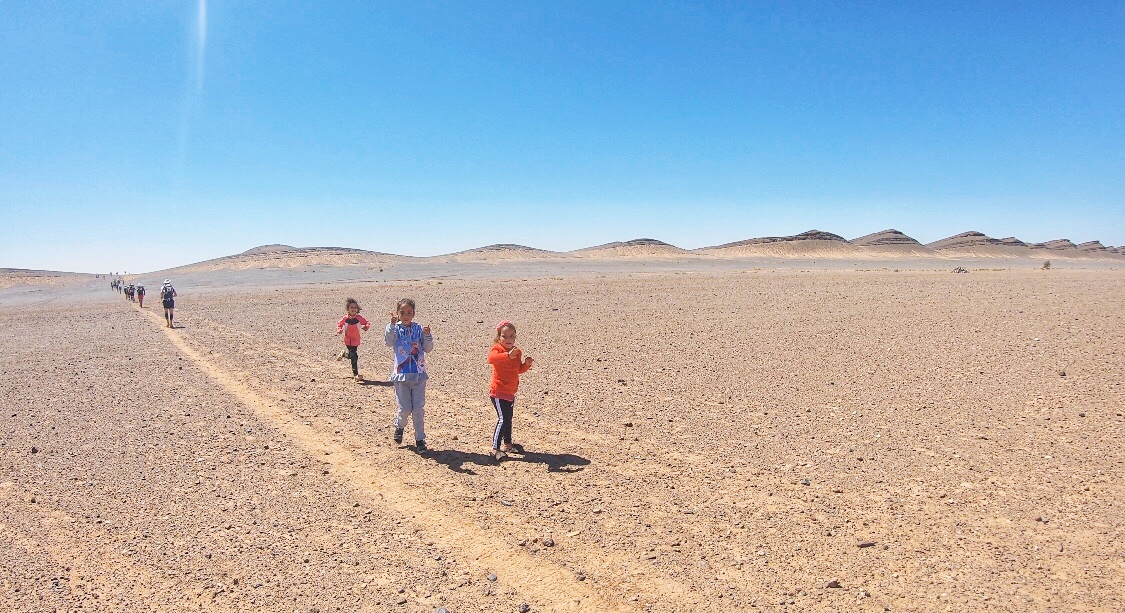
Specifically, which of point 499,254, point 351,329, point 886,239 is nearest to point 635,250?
point 499,254

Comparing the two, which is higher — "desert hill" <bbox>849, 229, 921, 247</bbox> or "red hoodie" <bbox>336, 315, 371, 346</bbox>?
"desert hill" <bbox>849, 229, 921, 247</bbox>

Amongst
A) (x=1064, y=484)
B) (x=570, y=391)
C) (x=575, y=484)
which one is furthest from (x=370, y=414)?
(x=1064, y=484)

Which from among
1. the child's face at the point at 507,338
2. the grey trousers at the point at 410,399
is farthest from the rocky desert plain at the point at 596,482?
the child's face at the point at 507,338

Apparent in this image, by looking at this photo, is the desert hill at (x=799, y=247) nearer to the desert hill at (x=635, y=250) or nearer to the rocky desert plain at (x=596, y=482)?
the desert hill at (x=635, y=250)

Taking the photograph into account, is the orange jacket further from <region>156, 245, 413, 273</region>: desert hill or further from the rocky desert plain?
<region>156, 245, 413, 273</region>: desert hill

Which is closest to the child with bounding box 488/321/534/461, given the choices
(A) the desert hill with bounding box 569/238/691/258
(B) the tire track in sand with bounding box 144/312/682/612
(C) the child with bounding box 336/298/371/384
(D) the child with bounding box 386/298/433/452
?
(D) the child with bounding box 386/298/433/452

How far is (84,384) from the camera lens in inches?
442

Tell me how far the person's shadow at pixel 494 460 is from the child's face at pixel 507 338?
113cm

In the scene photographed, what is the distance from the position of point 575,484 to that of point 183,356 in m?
11.6

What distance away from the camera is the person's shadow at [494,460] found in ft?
21.9

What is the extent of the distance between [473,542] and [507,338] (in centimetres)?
245

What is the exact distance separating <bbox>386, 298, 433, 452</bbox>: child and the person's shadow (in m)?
0.33

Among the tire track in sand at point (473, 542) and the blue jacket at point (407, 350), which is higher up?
the blue jacket at point (407, 350)

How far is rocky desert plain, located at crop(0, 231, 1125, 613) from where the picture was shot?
14.5 ft
